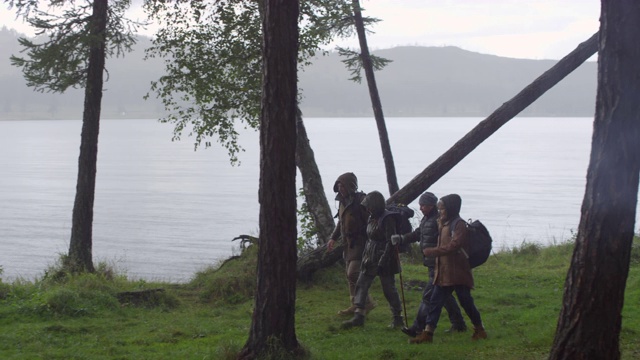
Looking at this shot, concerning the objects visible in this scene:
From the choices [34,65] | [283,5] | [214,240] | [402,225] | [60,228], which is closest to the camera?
[283,5]

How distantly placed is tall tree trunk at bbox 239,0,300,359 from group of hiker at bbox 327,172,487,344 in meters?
1.68

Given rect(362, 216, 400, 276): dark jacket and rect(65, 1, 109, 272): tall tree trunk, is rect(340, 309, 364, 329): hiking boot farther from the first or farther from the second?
rect(65, 1, 109, 272): tall tree trunk

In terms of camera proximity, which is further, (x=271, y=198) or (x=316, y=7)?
(x=316, y=7)

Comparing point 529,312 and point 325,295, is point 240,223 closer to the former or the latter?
point 325,295

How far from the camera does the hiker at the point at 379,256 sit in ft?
31.5

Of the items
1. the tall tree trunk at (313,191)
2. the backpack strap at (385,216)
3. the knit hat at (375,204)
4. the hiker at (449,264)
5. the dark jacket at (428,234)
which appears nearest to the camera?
the hiker at (449,264)

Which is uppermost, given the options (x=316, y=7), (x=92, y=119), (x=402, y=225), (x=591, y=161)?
(x=316, y=7)

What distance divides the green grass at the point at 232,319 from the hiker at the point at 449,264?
368 mm

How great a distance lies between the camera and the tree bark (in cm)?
1344

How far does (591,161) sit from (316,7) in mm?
10476

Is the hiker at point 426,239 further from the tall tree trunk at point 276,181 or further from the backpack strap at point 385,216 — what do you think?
the tall tree trunk at point 276,181

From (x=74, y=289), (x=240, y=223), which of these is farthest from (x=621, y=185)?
(x=240, y=223)

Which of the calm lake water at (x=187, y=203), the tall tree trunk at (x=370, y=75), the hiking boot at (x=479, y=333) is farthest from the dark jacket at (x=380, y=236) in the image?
the tall tree trunk at (x=370, y=75)

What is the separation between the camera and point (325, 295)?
13.1m
